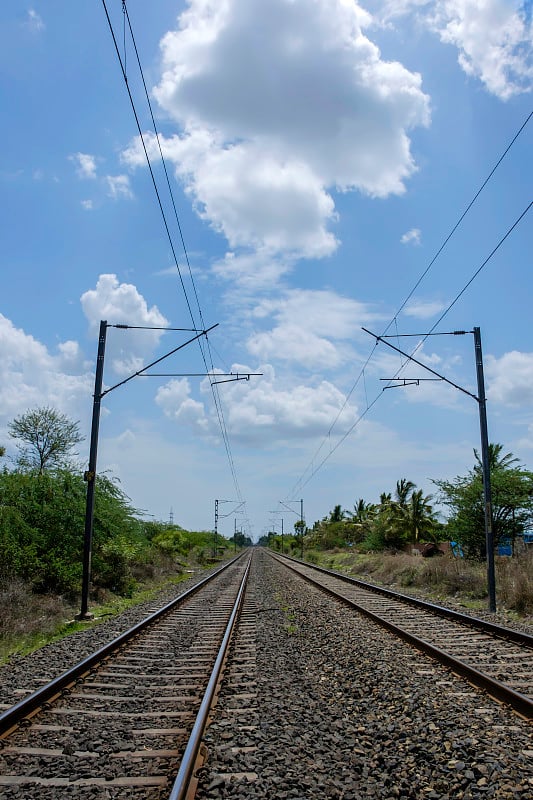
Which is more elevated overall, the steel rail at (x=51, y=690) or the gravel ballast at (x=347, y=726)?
the steel rail at (x=51, y=690)

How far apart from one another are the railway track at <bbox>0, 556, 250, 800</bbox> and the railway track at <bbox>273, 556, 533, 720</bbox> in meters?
3.40

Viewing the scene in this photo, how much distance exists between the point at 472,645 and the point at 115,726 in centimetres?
710

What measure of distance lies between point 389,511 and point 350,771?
51318mm

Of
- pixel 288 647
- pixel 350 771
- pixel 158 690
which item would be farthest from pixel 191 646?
pixel 350 771

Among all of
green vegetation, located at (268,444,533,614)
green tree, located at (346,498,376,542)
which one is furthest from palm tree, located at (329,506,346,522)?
green vegetation, located at (268,444,533,614)

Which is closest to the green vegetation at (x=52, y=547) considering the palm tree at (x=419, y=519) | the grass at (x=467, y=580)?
the grass at (x=467, y=580)

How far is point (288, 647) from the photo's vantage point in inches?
439

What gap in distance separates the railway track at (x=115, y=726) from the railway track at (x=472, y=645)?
3.40 metres

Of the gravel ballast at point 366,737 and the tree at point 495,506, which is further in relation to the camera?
the tree at point 495,506

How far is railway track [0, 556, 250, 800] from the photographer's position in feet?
16.3

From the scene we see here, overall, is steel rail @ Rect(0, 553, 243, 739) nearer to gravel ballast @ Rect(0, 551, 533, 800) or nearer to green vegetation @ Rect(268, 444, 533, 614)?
gravel ballast @ Rect(0, 551, 533, 800)

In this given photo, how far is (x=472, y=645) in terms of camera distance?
11.2m

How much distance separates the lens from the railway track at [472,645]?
796 cm

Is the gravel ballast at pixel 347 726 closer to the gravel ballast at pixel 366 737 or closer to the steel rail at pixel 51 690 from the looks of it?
the gravel ballast at pixel 366 737
